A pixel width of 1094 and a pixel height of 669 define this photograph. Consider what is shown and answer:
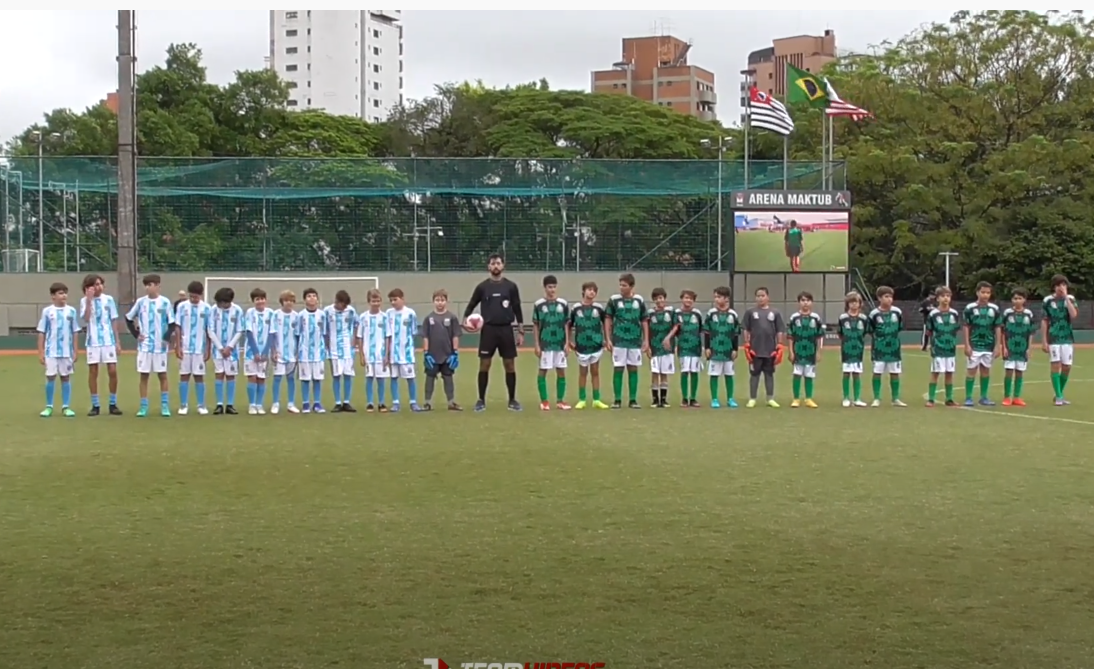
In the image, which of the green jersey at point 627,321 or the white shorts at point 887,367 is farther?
the white shorts at point 887,367

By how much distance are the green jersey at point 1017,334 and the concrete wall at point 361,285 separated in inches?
801

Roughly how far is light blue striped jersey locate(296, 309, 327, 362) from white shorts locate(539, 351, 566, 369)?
2741mm

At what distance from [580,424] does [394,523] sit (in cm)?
602

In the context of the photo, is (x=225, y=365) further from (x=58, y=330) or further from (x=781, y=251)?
(x=781, y=251)

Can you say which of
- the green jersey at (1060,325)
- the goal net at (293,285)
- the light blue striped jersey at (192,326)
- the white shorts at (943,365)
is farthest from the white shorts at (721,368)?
the goal net at (293,285)

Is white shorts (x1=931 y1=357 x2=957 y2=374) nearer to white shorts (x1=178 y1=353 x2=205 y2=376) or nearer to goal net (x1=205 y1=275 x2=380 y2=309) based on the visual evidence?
white shorts (x1=178 y1=353 x2=205 y2=376)

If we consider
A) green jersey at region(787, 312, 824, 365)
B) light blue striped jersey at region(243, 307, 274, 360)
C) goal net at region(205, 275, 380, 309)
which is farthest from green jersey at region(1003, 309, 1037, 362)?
goal net at region(205, 275, 380, 309)

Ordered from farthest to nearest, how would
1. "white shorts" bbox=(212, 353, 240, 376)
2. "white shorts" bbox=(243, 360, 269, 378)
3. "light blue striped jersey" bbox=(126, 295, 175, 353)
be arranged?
"white shorts" bbox=(243, 360, 269, 378)
"white shorts" bbox=(212, 353, 240, 376)
"light blue striped jersey" bbox=(126, 295, 175, 353)

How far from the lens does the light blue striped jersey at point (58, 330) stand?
48.5ft

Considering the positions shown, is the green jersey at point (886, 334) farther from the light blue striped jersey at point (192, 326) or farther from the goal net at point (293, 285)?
the goal net at point (293, 285)

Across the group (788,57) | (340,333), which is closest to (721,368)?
(340,333)

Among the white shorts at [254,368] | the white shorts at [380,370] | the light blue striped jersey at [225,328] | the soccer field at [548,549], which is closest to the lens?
the soccer field at [548,549]

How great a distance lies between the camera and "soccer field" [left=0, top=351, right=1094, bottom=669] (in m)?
5.14

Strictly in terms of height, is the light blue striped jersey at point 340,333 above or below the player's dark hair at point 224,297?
below
